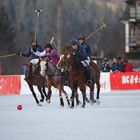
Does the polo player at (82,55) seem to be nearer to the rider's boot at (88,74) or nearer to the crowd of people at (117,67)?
the rider's boot at (88,74)

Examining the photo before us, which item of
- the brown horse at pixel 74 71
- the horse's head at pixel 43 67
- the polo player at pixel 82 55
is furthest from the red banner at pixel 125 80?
the brown horse at pixel 74 71

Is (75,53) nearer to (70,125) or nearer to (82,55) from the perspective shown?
(82,55)

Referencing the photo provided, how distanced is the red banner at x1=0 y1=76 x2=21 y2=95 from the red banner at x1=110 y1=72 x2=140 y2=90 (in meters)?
4.60

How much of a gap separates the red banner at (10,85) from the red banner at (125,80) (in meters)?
4.60

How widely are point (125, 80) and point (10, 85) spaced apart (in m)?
5.80

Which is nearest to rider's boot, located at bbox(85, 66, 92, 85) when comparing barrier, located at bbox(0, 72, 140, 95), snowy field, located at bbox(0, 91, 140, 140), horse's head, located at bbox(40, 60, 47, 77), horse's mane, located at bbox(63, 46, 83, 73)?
horse's mane, located at bbox(63, 46, 83, 73)

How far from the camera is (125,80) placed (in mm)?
39188

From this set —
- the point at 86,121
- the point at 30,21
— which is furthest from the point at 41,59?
the point at 30,21

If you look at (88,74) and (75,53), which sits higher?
(75,53)

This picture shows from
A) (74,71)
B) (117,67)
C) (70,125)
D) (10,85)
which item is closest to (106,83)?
(117,67)

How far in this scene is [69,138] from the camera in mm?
12695

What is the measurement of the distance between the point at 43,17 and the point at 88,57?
83.4m

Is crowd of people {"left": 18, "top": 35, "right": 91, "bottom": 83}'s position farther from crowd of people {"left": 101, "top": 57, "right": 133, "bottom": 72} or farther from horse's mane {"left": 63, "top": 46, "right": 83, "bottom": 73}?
crowd of people {"left": 101, "top": 57, "right": 133, "bottom": 72}

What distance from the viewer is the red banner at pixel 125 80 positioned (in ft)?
127
